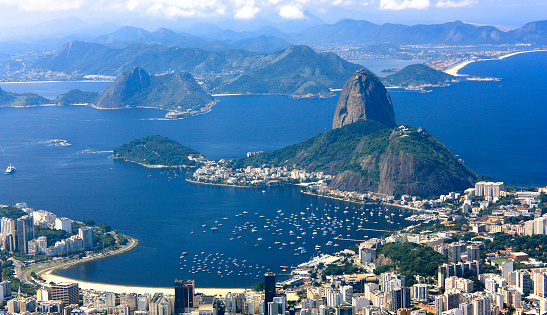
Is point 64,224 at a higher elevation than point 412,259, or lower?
higher

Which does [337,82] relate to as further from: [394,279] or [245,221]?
[394,279]

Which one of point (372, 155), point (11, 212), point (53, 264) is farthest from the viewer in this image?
point (372, 155)

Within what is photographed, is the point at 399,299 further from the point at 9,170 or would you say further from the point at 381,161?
the point at 9,170

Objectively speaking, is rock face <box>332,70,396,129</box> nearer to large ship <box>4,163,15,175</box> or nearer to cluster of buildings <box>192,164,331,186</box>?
cluster of buildings <box>192,164,331,186</box>

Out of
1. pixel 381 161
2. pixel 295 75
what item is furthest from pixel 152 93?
pixel 381 161

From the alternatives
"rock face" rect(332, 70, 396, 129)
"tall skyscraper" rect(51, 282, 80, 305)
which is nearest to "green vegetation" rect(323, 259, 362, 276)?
"tall skyscraper" rect(51, 282, 80, 305)

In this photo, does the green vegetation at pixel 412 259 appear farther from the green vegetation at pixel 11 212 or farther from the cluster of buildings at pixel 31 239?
the green vegetation at pixel 11 212

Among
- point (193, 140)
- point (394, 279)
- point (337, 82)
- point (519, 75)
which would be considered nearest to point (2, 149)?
point (193, 140)
